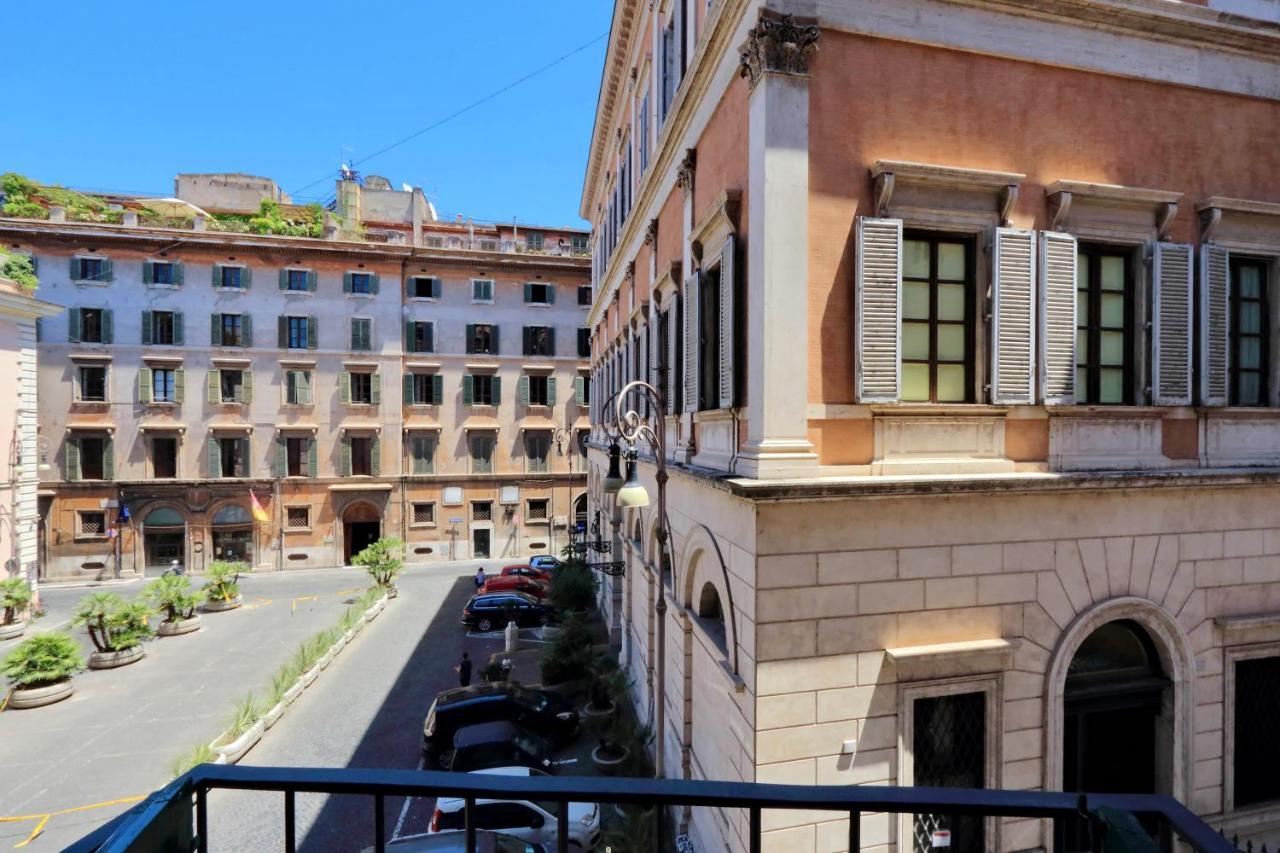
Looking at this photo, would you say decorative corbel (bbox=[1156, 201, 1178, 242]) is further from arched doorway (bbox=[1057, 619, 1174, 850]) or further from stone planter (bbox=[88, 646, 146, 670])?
stone planter (bbox=[88, 646, 146, 670])

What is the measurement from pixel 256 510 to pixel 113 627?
1346 centimetres

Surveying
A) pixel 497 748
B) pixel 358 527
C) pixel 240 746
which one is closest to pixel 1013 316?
pixel 497 748

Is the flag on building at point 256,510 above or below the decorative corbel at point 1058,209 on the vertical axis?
below

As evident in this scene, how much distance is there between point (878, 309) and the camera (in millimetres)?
7418

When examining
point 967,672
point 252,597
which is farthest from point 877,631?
point 252,597


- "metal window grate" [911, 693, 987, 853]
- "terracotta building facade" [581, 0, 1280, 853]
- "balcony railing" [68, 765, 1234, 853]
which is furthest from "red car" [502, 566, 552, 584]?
"balcony railing" [68, 765, 1234, 853]

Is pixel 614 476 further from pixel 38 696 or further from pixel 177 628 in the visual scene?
pixel 177 628

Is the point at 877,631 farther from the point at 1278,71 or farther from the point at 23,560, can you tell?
the point at 23,560

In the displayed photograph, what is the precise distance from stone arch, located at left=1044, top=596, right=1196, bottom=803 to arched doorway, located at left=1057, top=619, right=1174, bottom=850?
3.3 inches

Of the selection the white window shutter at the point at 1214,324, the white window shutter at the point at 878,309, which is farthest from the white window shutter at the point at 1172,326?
the white window shutter at the point at 878,309

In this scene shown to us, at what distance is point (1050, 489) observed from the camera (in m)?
7.68

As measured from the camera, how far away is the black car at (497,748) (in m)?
12.1

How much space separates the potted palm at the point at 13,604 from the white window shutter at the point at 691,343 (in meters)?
28.0

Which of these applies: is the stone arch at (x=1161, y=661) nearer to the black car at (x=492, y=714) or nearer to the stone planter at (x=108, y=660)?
the black car at (x=492, y=714)
